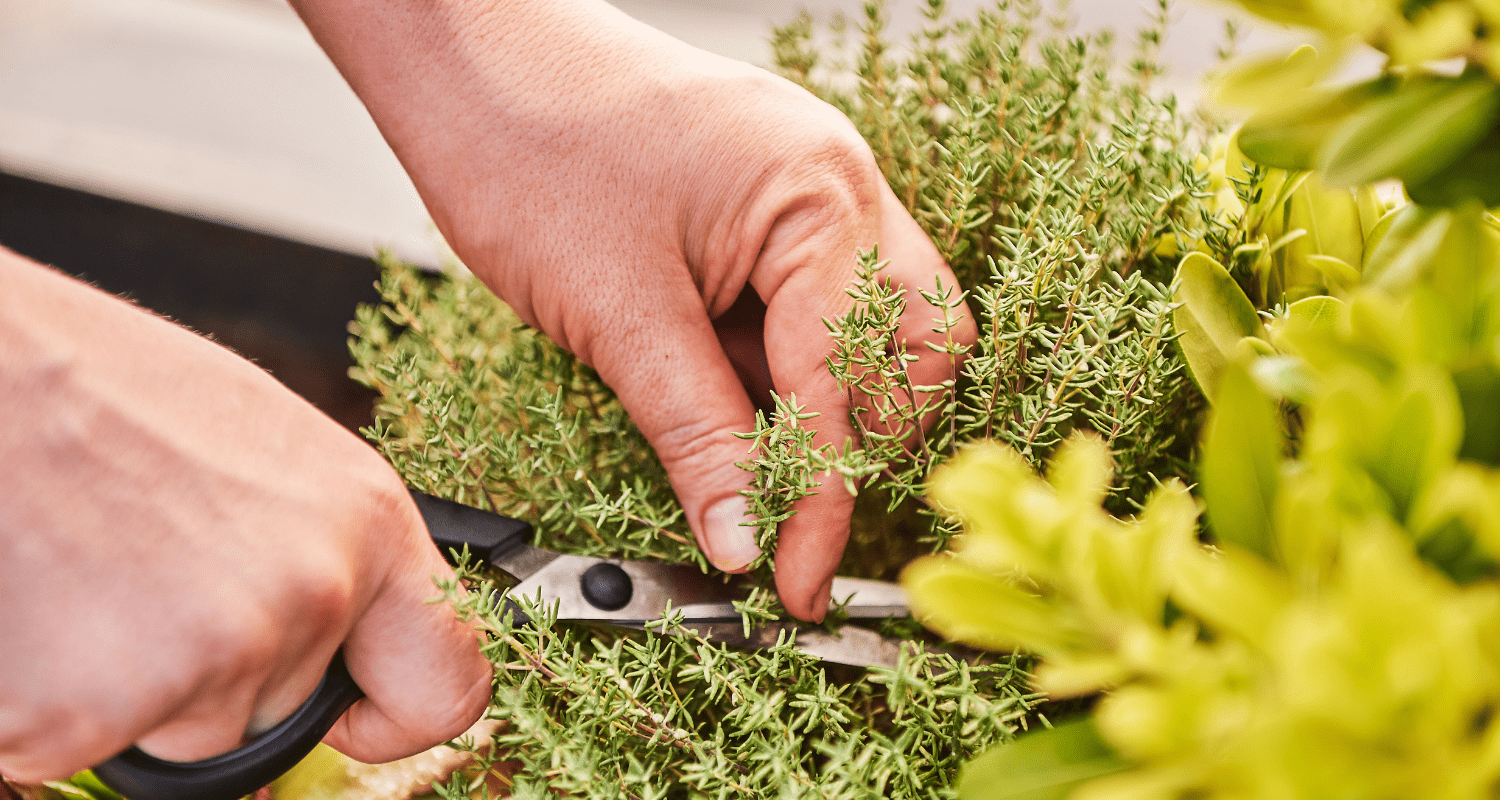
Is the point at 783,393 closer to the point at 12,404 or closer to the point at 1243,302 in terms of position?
the point at 1243,302

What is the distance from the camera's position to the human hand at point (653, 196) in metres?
0.57

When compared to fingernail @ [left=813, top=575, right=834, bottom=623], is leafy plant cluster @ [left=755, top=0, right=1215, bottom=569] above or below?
above

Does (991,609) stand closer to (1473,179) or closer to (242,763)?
(1473,179)

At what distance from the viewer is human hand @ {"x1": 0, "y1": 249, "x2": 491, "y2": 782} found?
14.0 inches

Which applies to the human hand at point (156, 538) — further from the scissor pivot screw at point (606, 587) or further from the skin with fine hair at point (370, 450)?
the scissor pivot screw at point (606, 587)

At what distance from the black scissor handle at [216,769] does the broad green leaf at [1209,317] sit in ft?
1.57

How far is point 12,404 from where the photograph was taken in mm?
366

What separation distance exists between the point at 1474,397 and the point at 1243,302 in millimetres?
206

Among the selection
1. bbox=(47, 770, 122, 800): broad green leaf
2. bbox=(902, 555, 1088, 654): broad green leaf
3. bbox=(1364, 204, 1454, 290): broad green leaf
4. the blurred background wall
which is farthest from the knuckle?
the blurred background wall

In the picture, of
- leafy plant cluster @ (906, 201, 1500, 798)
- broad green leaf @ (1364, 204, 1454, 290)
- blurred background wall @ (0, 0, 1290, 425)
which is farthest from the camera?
blurred background wall @ (0, 0, 1290, 425)

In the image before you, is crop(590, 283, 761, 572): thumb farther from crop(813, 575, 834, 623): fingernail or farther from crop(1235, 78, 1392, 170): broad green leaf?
crop(1235, 78, 1392, 170): broad green leaf

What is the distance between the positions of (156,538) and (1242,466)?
417 mm

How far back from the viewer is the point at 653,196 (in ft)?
1.94

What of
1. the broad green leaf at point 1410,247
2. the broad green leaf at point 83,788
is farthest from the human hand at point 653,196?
the broad green leaf at point 83,788
